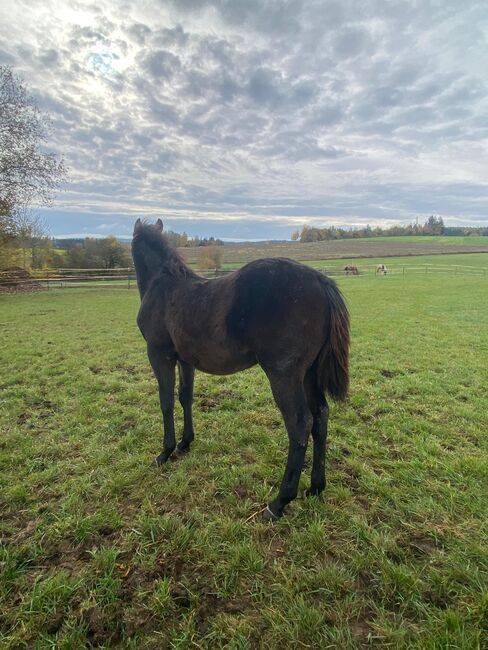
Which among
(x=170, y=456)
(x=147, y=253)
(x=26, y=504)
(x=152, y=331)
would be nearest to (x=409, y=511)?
(x=170, y=456)

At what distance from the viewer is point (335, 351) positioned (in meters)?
2.68

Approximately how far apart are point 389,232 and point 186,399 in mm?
91788

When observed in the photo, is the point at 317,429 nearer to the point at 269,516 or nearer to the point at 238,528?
the point at 269,516

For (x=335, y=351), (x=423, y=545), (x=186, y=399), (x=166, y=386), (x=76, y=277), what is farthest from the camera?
(x=76, y=277)

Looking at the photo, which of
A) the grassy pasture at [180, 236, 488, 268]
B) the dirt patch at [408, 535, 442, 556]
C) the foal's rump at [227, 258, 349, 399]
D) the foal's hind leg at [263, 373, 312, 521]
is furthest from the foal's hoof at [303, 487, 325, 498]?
the grassy pasture at [180, 236, 488, 268]

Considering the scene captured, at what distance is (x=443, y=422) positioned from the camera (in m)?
3.96

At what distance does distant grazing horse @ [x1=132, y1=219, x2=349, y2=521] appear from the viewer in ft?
8.30

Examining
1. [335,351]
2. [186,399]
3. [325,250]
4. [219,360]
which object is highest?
[325,250]

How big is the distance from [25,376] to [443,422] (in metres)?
6.86

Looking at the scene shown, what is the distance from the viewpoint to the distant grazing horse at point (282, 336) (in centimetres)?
253

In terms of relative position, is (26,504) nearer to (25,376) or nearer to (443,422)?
(25,376)

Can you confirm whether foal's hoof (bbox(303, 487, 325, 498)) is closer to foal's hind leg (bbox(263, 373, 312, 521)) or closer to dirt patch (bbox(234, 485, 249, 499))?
foal's hind leg (bbox(263, 373, 312, 521))

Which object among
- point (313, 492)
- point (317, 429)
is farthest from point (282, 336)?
point (313, 492)

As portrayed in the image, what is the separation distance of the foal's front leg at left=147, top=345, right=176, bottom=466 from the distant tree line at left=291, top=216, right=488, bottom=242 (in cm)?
6847
